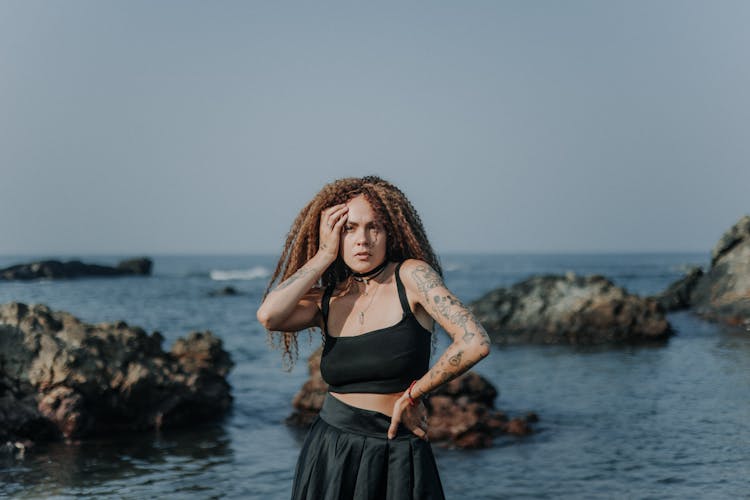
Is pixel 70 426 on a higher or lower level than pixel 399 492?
lower

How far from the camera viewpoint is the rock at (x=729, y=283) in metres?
24.5

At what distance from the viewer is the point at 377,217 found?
13.7 ft

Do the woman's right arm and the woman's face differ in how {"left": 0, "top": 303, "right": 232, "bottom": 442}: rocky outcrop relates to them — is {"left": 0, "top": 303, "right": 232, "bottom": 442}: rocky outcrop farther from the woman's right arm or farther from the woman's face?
the woman's face

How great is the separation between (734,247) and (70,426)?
21331mm

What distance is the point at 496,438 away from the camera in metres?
12.2

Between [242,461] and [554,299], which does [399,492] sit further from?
[554,299]

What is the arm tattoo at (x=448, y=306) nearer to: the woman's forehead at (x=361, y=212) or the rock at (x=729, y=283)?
the woman's forehead at (x=361, y=212)

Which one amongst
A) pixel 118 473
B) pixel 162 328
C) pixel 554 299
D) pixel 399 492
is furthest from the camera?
pixel 162 328

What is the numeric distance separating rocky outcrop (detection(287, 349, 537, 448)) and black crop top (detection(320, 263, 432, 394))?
7.58m

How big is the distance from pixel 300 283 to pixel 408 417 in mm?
826

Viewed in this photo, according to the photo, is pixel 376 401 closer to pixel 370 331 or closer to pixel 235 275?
pixel 370 331

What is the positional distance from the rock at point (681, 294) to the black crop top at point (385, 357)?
26421 mm

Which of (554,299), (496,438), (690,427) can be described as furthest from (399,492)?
(554,299)

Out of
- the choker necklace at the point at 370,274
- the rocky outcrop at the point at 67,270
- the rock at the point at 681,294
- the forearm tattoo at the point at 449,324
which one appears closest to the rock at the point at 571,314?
the rock at the point at 681,294
